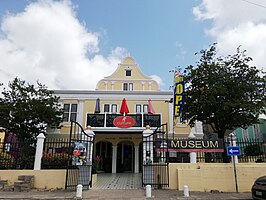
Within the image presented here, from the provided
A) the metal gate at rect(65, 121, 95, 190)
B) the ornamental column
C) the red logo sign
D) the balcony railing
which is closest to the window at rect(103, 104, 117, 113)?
the balcony railing

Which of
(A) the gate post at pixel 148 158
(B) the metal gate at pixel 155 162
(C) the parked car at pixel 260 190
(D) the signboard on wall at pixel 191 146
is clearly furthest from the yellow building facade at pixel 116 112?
(C) the parked car at pixel 260 190

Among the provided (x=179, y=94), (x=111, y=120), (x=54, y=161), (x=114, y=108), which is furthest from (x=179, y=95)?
(x=114, y=108)

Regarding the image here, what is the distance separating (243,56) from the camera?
1318cm

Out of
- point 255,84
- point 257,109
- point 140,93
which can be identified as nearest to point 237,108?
point 257,109

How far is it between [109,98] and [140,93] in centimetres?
291

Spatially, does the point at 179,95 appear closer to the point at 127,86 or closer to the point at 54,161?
the point at 54,161

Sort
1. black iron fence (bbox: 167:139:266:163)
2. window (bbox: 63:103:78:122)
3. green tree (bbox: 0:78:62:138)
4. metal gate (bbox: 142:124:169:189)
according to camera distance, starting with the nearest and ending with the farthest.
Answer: metal gate (bbox: 142:124:169:189)
black iron fence (bbox: 167:139:266:163)
green tree (bbox: 0:78:62:138)
window (bbox: 63:103:78:122)

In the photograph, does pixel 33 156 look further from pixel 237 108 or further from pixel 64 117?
pixel 237 108

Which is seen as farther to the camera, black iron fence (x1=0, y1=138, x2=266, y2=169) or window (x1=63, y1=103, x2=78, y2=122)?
window (x1=63, y1=103, x2=78, y2=122)

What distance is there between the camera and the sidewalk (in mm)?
7707

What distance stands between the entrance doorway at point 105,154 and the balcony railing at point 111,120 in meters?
2.95

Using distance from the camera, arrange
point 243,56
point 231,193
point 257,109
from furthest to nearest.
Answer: point 243,56 → point 257,109 → point 231,193

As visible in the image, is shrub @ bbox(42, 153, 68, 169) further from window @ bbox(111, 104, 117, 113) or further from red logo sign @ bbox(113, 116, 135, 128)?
window @ bbox(111, 104, 117, 113)

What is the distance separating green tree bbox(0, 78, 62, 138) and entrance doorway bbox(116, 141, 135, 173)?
6.01 metres
